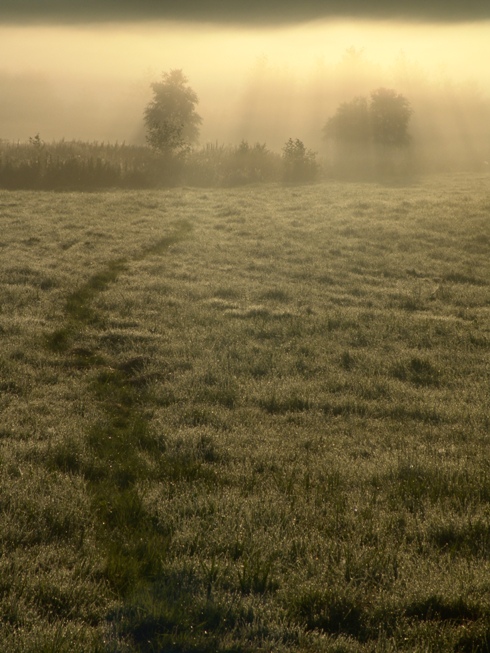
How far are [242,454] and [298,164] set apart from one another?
30441mm

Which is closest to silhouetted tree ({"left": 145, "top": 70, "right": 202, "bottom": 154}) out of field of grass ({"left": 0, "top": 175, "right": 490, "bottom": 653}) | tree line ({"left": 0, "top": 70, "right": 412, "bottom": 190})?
tree line ({"left": 0, "top": 70, "right": 412, "bottom": 190})

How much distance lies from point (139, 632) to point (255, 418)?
3727 millimetres

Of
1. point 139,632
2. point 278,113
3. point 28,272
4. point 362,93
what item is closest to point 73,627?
point 139,632

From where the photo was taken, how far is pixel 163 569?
4395mm

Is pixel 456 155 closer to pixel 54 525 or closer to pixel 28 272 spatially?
pixel 28 272

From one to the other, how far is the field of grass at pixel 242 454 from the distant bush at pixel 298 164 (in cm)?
2010

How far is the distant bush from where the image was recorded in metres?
34.8

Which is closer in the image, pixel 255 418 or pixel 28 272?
pixel 255 418

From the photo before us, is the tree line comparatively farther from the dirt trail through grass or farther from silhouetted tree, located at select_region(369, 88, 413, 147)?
the dirt trail through grass

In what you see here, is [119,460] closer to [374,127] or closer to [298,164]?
[298,164]

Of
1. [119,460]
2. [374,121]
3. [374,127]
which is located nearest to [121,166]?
[119,460]

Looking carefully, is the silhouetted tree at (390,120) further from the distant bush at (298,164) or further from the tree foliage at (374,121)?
the distant bush at (298,164)

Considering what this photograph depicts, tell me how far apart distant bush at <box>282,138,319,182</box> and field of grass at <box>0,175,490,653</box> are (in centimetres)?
2010

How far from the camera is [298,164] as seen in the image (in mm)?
35062
